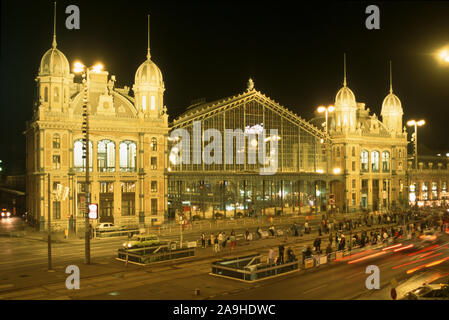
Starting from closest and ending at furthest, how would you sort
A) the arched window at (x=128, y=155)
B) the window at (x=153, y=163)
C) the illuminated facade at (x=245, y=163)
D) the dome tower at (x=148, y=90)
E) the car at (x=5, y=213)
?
1. the arched window at (x=128, y=155)
2. the window at (x=153, y=163)
3. the dome tower at (x=148, y=90)
4. the illuminated facade at (x=245, y=163)
5. the car at (x=5, y=213)

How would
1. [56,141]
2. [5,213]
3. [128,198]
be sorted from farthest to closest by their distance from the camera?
[5,213] < [128,198] < [56,141]

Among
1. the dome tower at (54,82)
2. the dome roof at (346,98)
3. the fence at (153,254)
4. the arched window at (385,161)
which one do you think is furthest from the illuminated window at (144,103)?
the arched window at (385,161)

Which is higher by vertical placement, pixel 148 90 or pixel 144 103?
pixel 148 90

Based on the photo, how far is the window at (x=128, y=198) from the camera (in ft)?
197

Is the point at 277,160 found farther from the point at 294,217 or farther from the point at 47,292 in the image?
the point at 47,292

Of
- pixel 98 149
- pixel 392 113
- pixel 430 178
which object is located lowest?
pixel 430 178

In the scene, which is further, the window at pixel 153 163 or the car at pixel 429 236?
the window at pixel 153 163

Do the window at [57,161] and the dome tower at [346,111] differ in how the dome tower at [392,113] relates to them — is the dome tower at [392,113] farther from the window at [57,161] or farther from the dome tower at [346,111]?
the window at [57,161]

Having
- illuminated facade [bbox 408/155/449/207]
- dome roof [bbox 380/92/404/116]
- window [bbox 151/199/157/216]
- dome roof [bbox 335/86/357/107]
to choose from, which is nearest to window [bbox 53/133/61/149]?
window [bbox 151/199/157/216]

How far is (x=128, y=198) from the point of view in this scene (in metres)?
60.5

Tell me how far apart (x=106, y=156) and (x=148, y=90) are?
35.2ft

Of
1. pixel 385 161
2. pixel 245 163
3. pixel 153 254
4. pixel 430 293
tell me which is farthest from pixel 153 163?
pixel 385 161

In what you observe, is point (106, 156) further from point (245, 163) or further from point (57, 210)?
point (245, 163)
